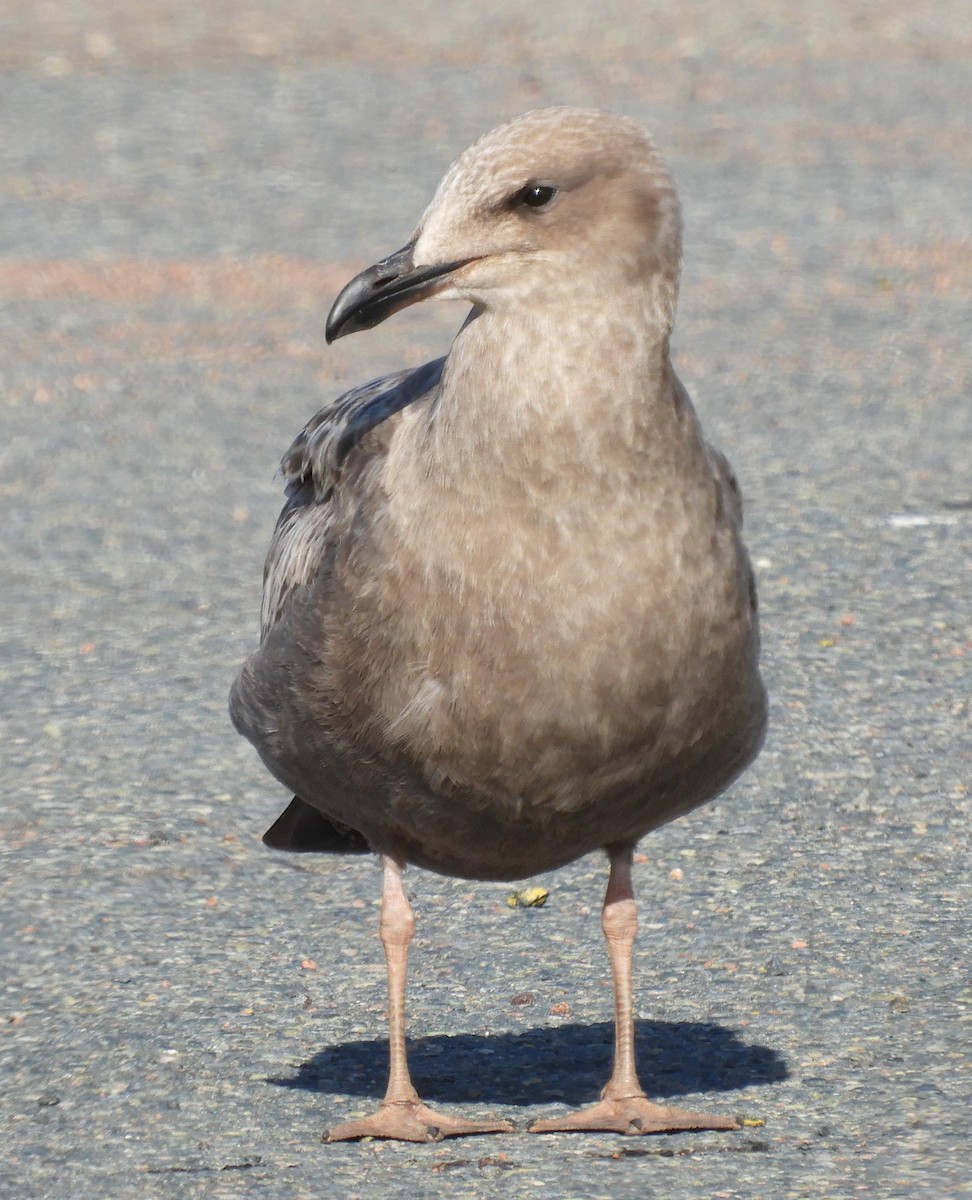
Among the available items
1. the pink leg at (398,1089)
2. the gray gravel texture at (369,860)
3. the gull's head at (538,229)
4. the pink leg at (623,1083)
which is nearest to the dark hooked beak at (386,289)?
the gull's head at (538,229)

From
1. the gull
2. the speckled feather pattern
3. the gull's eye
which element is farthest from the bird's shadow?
the gull's eye

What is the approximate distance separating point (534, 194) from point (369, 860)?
10.1ft

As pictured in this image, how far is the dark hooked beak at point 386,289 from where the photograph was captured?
4668 mm

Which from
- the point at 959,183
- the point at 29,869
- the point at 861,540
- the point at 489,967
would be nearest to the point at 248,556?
the point at 861,540

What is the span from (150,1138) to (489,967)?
1.37m

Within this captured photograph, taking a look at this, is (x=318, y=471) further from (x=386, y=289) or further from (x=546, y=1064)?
(x=546, y=1064)

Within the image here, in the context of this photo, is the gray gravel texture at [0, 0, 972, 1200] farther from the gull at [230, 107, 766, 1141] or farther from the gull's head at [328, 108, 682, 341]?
the gull's head at [328, 108, 682, 341]

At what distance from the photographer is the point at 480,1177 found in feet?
16.1

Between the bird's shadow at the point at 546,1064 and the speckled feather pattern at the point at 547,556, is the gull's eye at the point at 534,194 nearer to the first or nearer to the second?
the speckled feather pattern at the point at 547,556

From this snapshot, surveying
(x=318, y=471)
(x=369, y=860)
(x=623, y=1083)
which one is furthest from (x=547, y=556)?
(x=369, y=860)

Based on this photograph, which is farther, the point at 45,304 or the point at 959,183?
the point at 959,183

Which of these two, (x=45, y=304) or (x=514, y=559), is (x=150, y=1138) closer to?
(x=514, y=559)

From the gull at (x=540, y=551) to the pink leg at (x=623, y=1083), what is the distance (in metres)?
0.04

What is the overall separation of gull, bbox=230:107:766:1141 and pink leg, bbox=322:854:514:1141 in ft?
0.17
